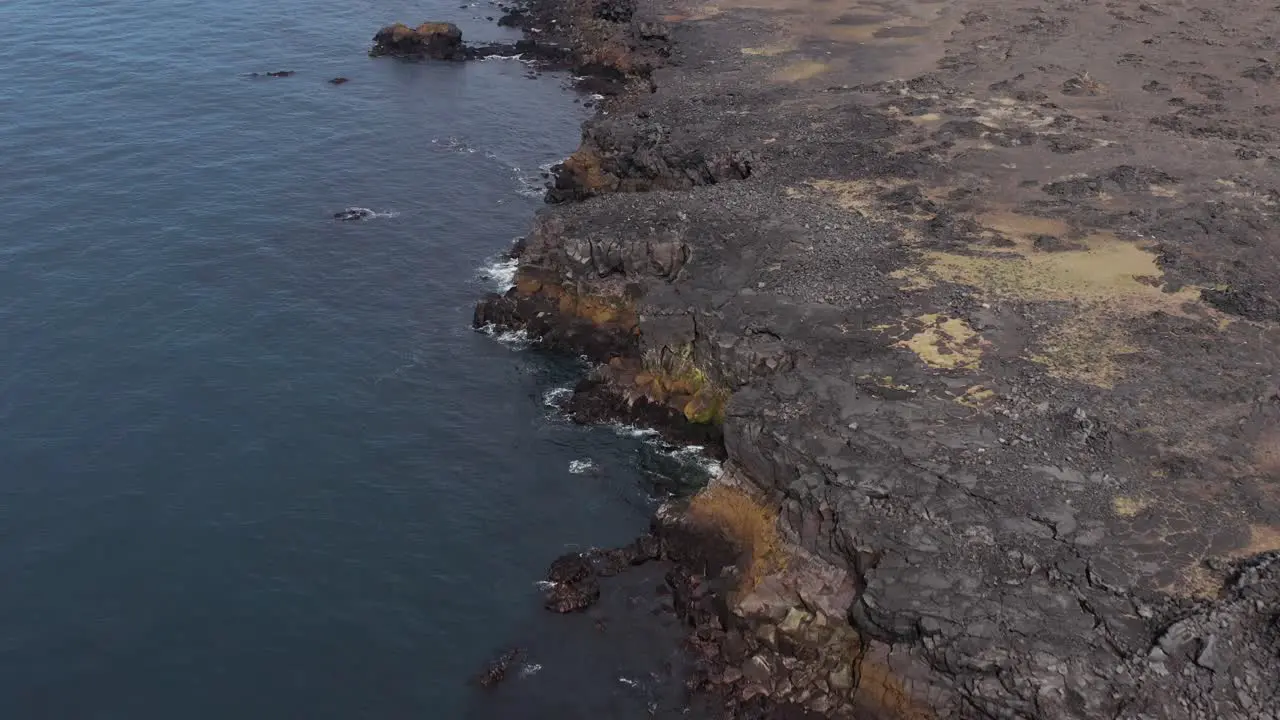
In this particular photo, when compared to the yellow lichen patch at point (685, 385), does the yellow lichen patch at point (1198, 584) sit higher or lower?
higher

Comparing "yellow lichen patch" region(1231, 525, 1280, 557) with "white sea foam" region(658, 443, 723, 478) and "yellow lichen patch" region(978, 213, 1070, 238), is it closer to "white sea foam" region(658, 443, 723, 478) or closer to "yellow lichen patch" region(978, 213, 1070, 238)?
"white sea foam" region(658, 443, 723, 478)

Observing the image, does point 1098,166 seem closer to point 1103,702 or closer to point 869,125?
point 869,125

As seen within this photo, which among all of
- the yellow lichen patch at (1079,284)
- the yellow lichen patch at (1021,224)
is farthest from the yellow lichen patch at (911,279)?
the yellow lichen patch at (1021,224)

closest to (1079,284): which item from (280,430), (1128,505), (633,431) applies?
(1128,505)

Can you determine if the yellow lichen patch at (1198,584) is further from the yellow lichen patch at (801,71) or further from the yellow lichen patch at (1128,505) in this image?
the yellow lichen patch at (801,71)

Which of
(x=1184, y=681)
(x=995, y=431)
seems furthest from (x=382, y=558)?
(x=1184, y=681)

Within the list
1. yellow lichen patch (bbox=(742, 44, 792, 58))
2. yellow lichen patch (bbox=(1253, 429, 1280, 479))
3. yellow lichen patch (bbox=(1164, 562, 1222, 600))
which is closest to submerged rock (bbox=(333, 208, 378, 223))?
yellow lichen patch (bbox=(742, 44, 792, 58))
